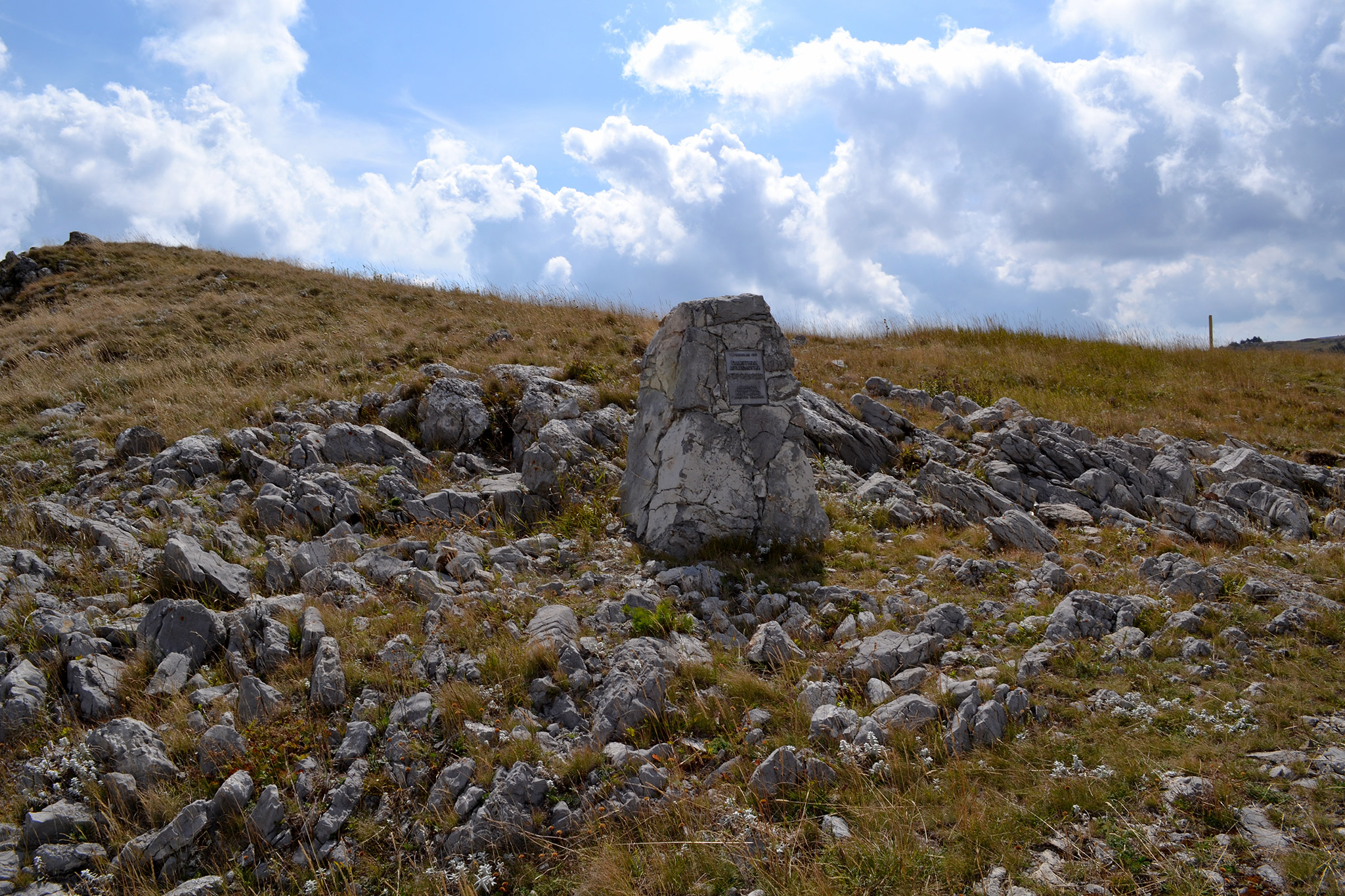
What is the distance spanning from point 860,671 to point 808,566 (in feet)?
7.74

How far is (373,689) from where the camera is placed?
6.00 m

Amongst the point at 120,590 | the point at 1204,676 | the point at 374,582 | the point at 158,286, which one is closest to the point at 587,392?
the point at 374,582

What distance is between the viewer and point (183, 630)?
21.7 ft

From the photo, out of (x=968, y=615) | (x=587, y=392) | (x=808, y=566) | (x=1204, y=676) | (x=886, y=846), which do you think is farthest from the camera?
(x=587, y=392)

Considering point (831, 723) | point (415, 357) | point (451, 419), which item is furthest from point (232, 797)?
point (415, 357)

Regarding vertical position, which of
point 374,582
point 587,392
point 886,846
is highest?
point 587,392

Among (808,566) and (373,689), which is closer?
(373,689)

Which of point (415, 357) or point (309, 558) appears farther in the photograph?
point (415, 357)

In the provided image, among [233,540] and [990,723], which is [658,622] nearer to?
[990,723]

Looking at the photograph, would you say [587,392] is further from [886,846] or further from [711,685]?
[886,846]

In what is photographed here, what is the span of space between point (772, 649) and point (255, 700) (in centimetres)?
433

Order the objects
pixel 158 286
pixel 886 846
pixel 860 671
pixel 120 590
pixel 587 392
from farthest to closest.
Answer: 1. pixel 158 286
2. pixel 587 392
3. pixel 120 590
4. pixel 860 671
5. pixel 886 846

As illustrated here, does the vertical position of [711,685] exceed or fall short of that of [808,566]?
it falls short

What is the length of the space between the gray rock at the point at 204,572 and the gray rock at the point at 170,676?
109 centimetres
